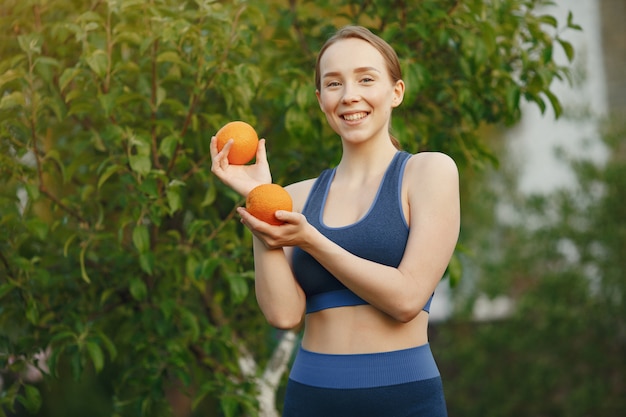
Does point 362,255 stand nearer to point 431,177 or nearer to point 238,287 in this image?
point 431,177

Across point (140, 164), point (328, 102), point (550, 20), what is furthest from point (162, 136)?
point (550, 20)

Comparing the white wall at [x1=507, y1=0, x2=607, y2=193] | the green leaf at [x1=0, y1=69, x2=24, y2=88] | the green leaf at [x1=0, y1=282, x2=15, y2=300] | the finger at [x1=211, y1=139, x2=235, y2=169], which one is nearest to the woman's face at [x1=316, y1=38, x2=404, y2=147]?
the finger at [x1=211, y1=139, x2=235, y2=169]

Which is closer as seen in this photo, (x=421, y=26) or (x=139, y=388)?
(x=421, y=26)

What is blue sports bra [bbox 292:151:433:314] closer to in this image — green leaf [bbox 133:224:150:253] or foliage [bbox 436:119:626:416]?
green leaf [bbox 133:224:150:253]

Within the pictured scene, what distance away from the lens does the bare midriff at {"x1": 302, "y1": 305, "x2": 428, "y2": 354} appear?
1769 mm

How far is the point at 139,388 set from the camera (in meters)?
3.28

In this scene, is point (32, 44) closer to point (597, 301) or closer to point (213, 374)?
point (213, 374)

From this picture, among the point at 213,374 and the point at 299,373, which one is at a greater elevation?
the point at 299,373

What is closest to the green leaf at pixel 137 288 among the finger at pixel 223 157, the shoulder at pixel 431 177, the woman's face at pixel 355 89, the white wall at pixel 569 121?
the finger at pixel 223 157

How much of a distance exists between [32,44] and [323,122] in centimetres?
108

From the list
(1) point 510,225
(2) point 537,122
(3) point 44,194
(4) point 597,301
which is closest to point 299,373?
(3) point 44,194

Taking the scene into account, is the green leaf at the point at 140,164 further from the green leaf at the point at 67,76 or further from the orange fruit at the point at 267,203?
the orange fruit at the point at 267,203

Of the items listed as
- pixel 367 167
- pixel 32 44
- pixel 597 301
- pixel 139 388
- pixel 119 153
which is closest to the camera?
pixel 367 167

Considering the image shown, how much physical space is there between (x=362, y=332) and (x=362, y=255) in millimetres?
165
